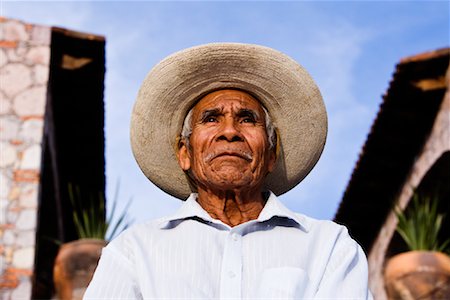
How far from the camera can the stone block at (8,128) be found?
8.34m

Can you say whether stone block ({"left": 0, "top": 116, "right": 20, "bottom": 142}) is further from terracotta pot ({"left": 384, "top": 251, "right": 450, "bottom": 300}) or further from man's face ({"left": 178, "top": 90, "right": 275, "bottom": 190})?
man's face ({"left": 178, "top": 90, "right": 275, "bottom": 190})

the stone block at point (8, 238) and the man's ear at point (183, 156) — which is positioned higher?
the man's ear at point (183, 156)

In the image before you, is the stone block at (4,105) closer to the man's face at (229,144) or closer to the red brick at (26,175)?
the red brick at (26,175)

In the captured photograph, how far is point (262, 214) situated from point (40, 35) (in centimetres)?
648

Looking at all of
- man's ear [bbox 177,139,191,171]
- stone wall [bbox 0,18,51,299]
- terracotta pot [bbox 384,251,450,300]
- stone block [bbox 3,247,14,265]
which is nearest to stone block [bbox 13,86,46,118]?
stone wall [bbox 0,18,51,299]

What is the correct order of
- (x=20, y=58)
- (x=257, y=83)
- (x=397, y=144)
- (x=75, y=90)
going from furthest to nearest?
(x=397, y=144), (x=75, y=90), (x=20, y=58), (x=257, y=83)

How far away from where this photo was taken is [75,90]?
950 cm

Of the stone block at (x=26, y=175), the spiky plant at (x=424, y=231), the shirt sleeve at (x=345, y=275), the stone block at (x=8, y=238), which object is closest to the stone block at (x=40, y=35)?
the stone block at (x=26, y=175)

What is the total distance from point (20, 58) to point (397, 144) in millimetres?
4220

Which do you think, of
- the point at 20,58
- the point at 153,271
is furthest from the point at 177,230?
the point at 20,58

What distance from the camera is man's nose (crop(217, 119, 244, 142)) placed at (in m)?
2.80

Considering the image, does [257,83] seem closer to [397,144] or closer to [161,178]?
[161,178]

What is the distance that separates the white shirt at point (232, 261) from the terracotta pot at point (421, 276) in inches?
217

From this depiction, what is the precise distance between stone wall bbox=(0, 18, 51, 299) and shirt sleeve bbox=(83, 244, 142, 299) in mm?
5370
